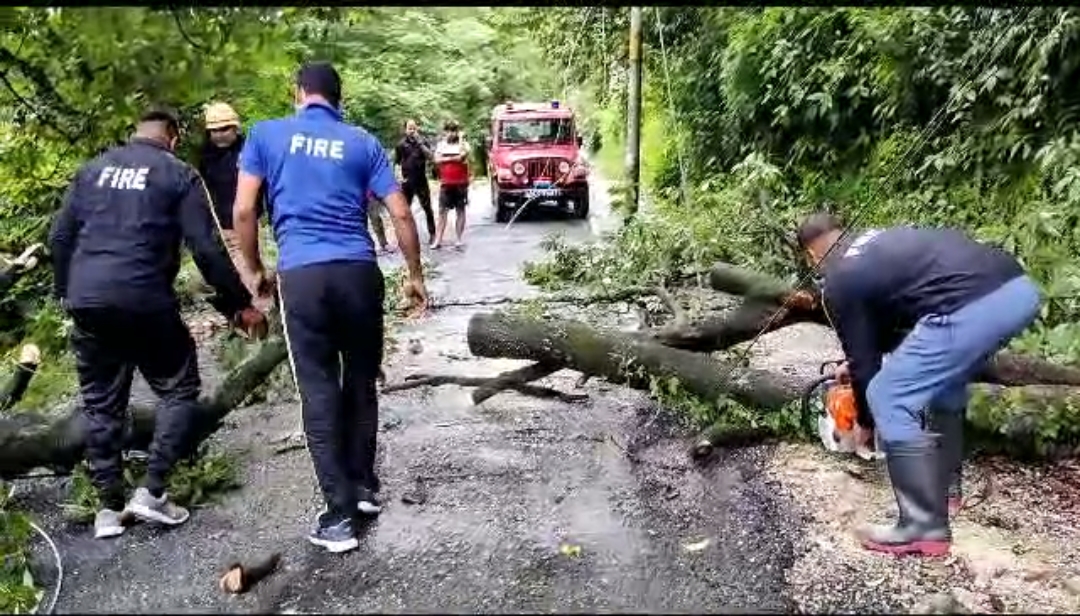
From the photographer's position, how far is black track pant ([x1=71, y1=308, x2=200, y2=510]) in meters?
4.75

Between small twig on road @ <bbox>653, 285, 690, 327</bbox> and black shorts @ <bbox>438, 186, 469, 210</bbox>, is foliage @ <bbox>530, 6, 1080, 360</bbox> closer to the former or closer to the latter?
small twig on road @ <bbox>653, 285, 690, 327</bbox>

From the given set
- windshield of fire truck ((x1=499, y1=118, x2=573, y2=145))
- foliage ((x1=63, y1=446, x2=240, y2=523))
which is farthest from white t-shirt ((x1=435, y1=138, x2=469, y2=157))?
foliage ((x1=63, y1=446, x2=240, y2=523))

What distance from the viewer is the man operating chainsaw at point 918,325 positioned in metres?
4.05

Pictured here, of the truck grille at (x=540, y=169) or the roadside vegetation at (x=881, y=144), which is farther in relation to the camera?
the truck grille at (x=540, y=169)

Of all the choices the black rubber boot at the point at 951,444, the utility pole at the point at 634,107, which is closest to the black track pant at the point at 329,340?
the black rubber boot at the point at 951,444

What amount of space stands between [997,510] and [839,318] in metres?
1.48

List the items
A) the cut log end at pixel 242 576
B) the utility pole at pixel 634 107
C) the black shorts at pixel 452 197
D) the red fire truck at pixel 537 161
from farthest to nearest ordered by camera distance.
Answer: the red fire truck at pixel 537 161
the black shorts at pixel 452 197
the utility pole at pixel 634 107
the cut log end at pixel 242 576

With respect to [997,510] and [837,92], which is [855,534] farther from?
[837,92]

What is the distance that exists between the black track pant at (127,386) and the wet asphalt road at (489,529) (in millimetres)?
308

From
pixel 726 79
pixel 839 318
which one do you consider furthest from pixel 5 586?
pixel 726 79

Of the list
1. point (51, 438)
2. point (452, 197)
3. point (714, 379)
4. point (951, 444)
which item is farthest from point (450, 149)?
point (951, 444)

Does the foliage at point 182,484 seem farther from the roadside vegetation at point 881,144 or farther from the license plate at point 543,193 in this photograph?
the license plate at point 543,193

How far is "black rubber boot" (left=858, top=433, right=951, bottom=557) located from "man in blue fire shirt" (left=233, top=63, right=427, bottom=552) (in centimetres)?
218

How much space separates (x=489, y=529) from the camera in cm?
482
